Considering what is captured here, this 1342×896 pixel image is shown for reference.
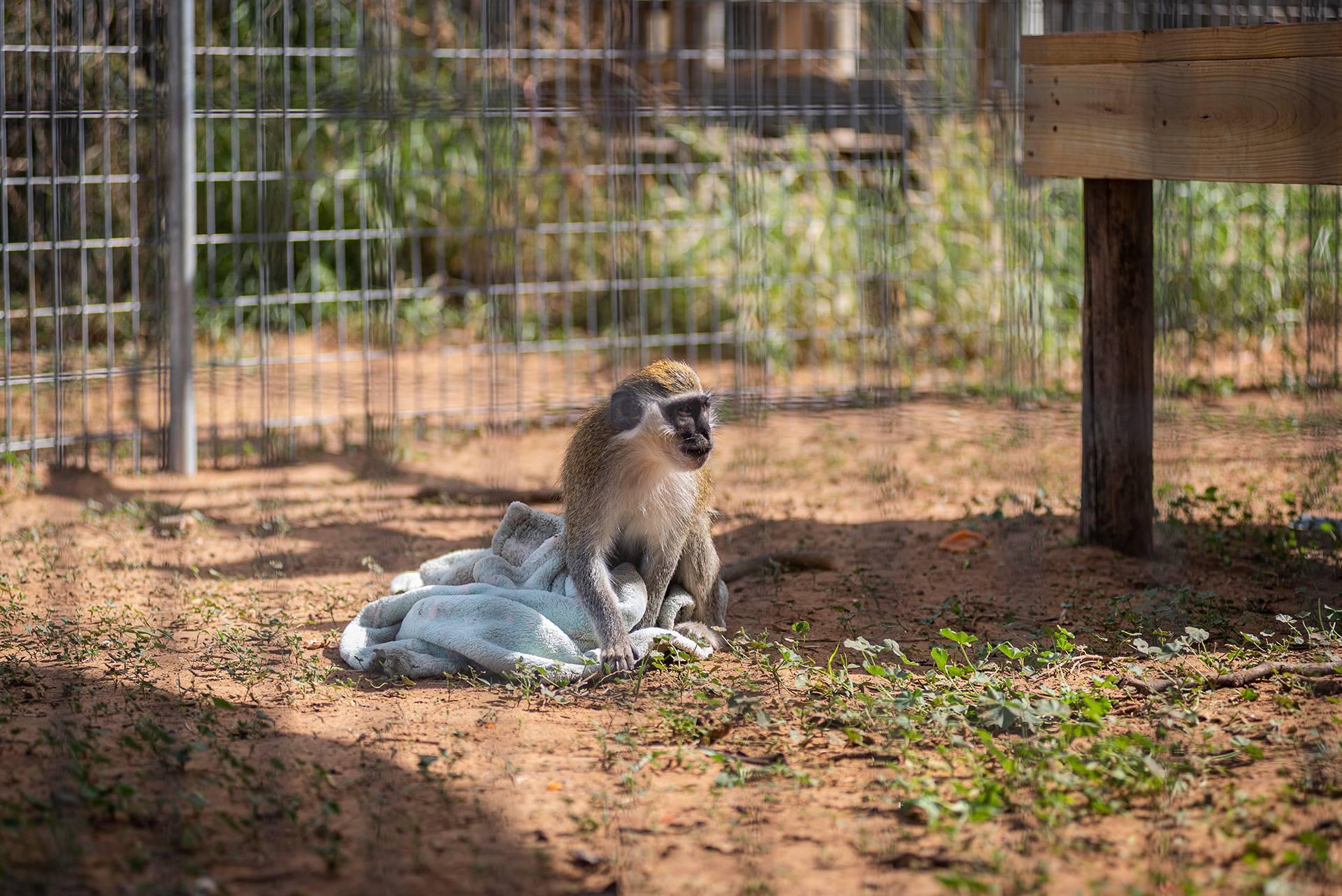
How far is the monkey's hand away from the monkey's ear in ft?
2.17

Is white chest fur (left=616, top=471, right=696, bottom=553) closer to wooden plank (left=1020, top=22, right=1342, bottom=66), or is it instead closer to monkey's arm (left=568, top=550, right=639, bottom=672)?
monkey's arm (left=568, top=550, right=639, bottom=672)

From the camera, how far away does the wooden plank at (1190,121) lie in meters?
4.14

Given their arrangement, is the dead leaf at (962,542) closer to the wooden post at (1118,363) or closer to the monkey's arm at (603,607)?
the wooden post at (1118,363)

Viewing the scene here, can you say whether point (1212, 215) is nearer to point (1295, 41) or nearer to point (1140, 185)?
point (1140, 185)

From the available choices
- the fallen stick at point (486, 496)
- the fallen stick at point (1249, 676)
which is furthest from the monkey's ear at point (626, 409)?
the fallen stick at point (486, 496)

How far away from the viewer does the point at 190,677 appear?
3.89m

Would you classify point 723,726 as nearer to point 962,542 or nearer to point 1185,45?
point 962,542

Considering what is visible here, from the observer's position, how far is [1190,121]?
453cm

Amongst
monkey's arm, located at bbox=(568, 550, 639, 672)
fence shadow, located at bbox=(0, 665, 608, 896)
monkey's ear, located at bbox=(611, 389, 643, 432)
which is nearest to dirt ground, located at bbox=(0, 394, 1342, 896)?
fence shadow, located at bbox=(0, 665, 608, 896)

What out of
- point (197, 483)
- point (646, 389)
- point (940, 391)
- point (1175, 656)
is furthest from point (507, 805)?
point (940, 391)

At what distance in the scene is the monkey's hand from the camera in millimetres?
4008

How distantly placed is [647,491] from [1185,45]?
7.54 ft

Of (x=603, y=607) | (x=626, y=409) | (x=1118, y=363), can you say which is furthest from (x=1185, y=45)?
(x=603, y=607)

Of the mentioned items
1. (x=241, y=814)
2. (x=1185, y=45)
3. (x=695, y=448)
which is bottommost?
(x=241, y=814)
